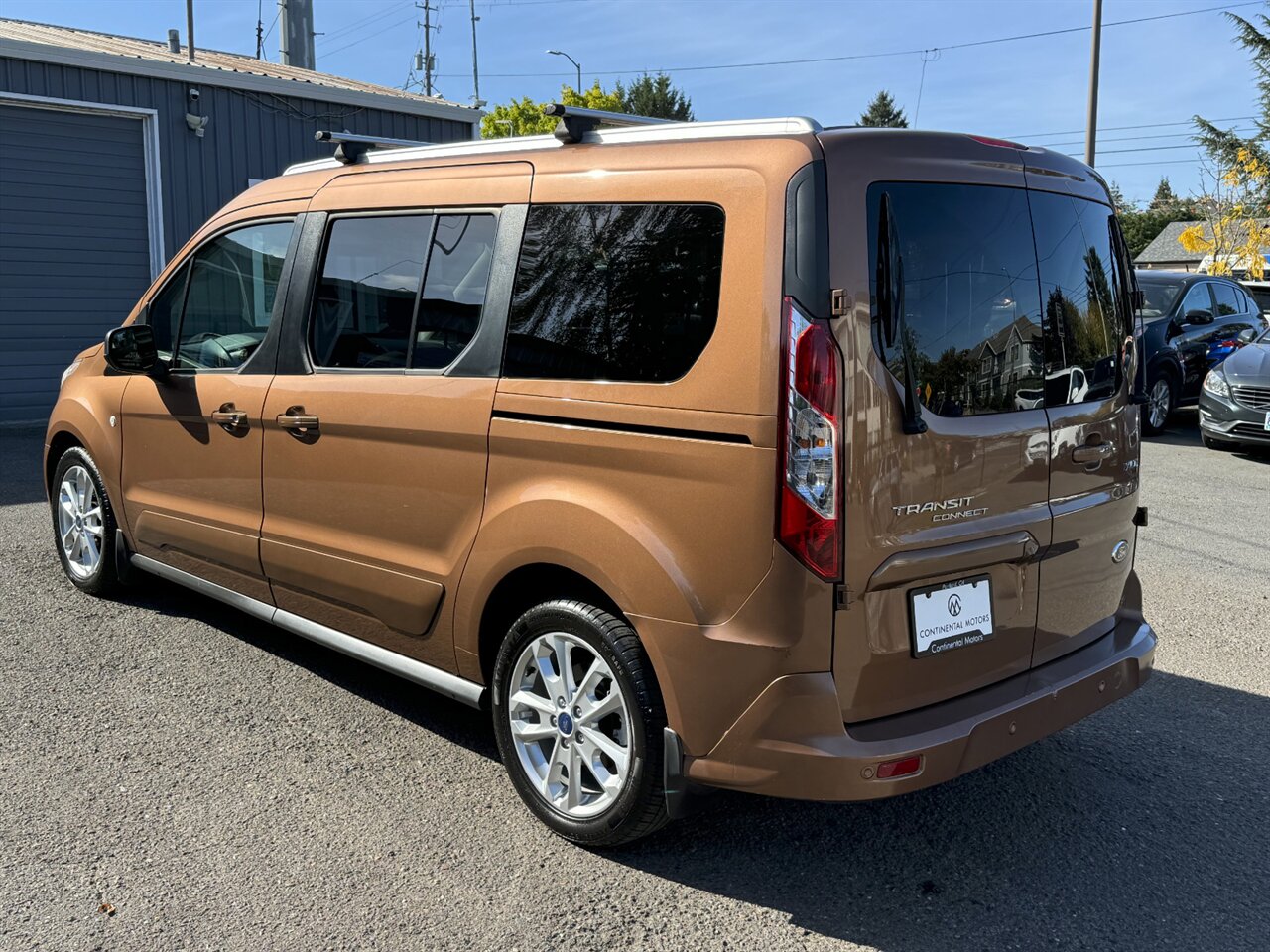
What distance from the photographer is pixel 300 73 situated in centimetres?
1669

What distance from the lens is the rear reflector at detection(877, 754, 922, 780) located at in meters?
2.69

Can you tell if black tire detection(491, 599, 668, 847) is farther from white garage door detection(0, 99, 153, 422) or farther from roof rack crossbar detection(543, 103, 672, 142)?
white garage door detection(0, 99, 153, 422)

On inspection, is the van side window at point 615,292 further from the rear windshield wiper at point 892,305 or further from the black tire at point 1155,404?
the black tire at point 1155,404

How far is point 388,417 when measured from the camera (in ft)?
11.9

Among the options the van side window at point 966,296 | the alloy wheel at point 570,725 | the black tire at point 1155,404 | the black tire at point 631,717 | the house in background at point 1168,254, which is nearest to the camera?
the van side window at point 966,296

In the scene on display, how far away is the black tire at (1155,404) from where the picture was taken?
12.3m

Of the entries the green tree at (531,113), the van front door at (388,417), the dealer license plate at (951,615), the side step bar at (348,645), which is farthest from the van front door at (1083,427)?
the green tree at (531,113)

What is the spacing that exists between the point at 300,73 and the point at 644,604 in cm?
1604

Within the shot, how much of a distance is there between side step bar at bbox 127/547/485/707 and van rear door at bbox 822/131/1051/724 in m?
1.37

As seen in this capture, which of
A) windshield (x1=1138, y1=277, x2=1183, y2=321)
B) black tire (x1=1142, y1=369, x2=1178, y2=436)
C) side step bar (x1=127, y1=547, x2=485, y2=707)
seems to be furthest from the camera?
windshield (x1=1138, y1=277, x2=1183, y2=321)

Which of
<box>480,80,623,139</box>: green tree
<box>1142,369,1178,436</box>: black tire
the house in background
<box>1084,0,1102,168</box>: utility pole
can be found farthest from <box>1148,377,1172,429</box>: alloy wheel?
the house in background

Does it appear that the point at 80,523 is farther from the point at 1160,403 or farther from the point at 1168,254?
the point at 1168,254

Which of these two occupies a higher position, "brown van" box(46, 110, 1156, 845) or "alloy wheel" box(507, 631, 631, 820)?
"brown van" box(46, 110, 1156, 845)

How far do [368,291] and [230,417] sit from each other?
0.87m
